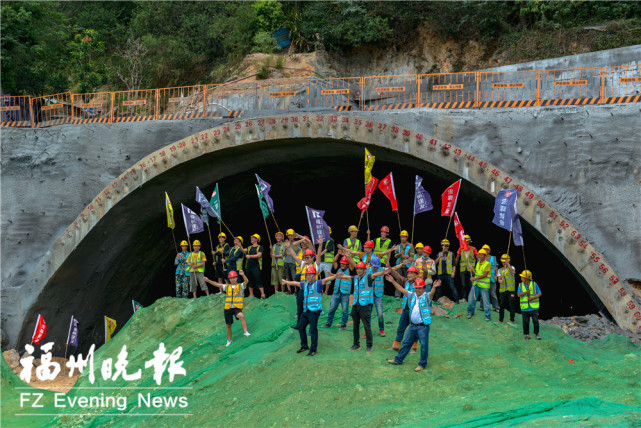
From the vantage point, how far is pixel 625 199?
57.4ft

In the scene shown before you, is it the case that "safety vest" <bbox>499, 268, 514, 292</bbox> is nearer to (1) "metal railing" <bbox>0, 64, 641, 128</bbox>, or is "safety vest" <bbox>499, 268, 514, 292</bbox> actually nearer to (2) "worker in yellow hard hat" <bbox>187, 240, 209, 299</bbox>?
(1) "metal railing" <bbox>0, 64, 641, 128</bbox>

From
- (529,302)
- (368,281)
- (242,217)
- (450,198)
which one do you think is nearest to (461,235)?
(450,198)

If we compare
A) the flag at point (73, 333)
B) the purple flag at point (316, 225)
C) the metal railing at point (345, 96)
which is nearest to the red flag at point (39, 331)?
the flag at point (73, 333)

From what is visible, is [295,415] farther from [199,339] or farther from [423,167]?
[423,167]

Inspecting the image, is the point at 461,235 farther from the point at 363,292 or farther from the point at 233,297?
the point at 233,297

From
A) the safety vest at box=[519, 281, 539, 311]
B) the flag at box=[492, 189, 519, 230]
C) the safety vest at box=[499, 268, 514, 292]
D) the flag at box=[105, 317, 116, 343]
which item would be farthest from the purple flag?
the flag at box=[105, 317, 116, 343]

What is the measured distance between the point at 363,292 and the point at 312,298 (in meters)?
1.00

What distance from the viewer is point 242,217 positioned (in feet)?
84.8

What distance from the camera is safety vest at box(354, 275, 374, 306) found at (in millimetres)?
13875

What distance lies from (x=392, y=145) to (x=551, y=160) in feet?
13.3

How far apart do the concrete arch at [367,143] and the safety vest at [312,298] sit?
6.28m

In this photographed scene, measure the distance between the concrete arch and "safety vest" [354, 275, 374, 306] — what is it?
5.50 meters

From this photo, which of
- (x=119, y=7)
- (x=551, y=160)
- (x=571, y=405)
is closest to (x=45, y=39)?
(x=119, y=7)

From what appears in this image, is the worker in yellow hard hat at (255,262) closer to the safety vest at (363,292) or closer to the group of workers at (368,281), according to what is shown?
the group of workers at (368,281)
